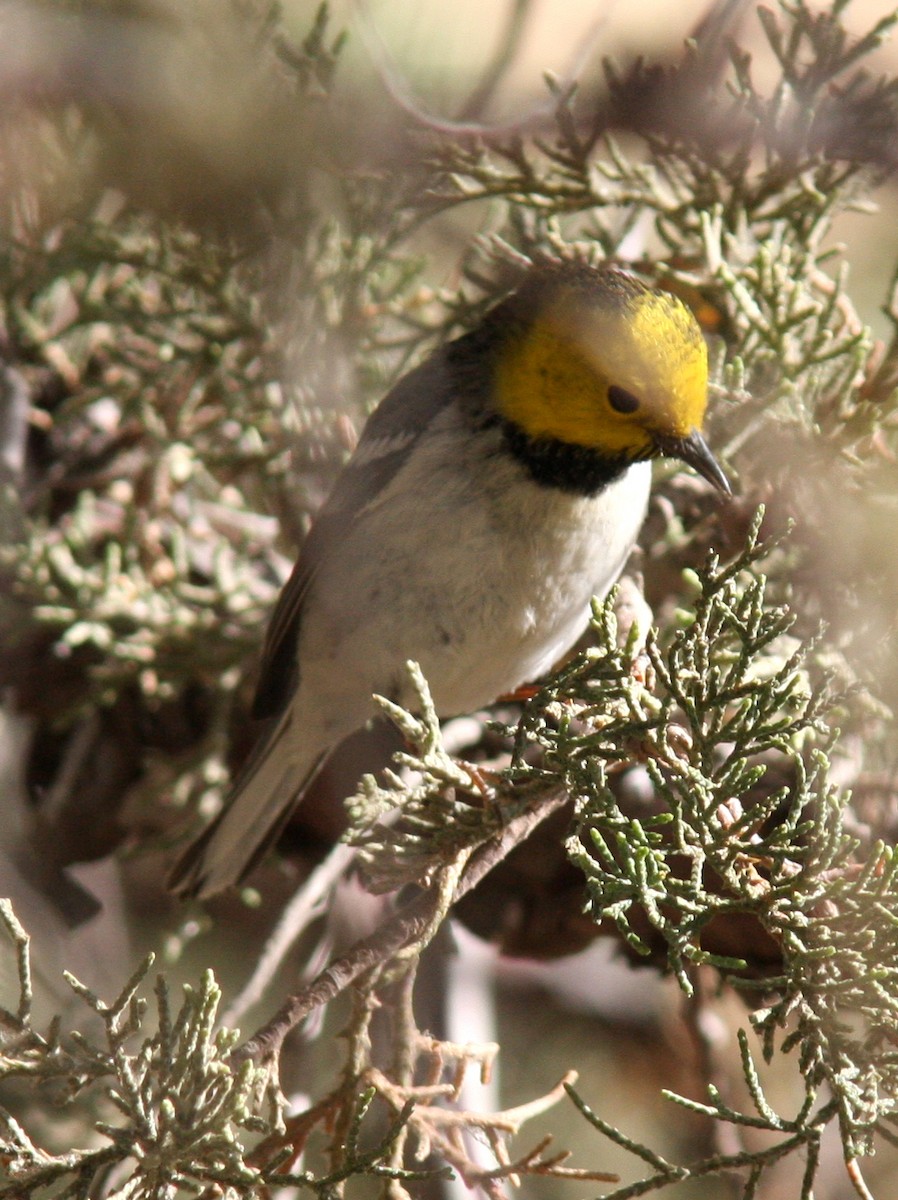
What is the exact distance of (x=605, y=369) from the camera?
2.52 metres

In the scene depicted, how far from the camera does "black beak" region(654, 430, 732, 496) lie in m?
2.37

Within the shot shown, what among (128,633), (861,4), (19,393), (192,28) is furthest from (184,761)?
(861,4)

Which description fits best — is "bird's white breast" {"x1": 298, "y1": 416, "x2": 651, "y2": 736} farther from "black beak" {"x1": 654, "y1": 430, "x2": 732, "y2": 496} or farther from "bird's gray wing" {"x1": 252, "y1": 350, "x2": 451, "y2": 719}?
"black beak" {"x1": 654, "y1": 430, "x2": 732, "y2": 496}

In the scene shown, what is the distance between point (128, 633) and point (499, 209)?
1.67 m

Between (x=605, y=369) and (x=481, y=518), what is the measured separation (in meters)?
0.41

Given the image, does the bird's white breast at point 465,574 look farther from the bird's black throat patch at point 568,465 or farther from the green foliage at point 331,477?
the green foliage at point 331,477

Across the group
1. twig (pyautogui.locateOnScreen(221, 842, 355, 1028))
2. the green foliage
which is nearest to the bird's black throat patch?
the green foliage

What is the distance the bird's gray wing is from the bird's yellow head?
0.73ft

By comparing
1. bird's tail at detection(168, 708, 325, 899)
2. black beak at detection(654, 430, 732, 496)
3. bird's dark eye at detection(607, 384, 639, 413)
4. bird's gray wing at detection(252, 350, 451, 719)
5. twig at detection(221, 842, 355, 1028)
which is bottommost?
bird's tail at detection(168, 708, 325, 899)

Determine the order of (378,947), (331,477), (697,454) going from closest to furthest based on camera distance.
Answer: (378,947)
(697,454)
(331,477)

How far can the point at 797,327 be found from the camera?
268 cm

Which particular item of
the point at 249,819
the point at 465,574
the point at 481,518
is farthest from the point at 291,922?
the point at 481,518

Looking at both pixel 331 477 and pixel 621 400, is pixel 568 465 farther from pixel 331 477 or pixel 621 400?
pixel 331 477

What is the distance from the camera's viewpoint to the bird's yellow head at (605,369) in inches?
95.1
